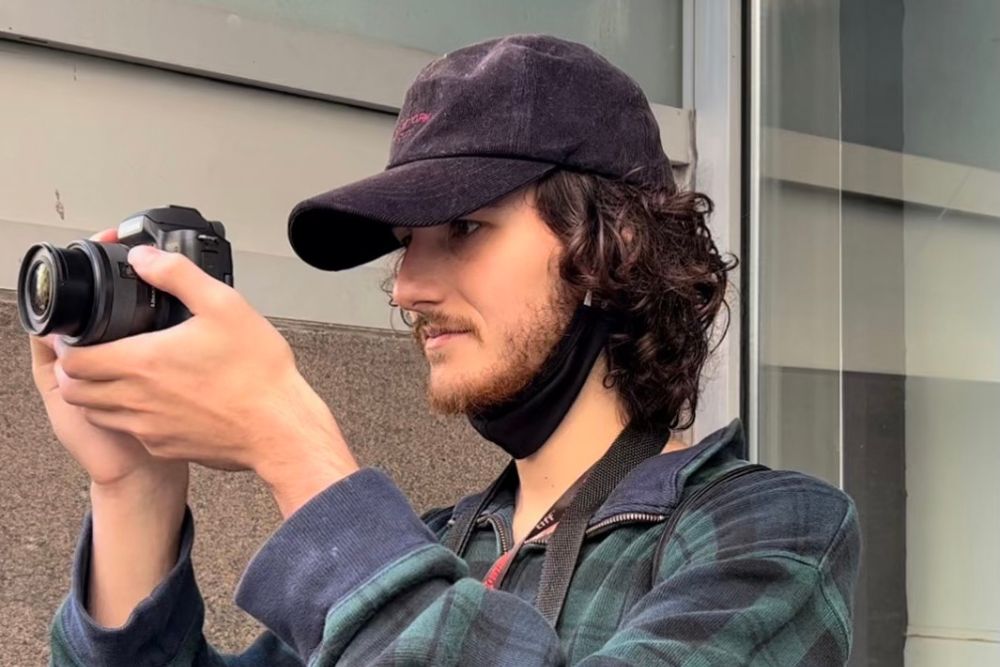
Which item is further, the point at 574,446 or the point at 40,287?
the point at 574,446

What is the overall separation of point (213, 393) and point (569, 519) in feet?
1.14

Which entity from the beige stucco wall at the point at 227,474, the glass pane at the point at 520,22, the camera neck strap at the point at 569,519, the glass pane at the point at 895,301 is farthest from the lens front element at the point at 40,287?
the glass pane at the point at 895,301

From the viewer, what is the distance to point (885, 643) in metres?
2.02

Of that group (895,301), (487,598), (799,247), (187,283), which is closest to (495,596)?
(487,598)

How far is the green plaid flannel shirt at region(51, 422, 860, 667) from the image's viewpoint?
721 mm

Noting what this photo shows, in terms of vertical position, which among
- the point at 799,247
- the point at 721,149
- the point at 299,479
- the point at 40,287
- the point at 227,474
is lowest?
the point at 227,474

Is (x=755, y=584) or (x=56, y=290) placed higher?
(x=56, y=290)

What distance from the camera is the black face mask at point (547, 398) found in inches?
42.0

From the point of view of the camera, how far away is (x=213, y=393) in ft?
2.56

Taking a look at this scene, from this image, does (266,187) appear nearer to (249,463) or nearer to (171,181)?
(171,181)


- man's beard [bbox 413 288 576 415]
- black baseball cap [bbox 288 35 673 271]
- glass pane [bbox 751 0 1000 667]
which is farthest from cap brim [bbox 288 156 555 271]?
glass pane [bbox 751 0 1000 667]

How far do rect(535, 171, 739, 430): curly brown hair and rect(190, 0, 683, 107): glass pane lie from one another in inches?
40.0

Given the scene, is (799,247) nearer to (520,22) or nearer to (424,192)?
(520,22)

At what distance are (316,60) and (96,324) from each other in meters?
1.23
